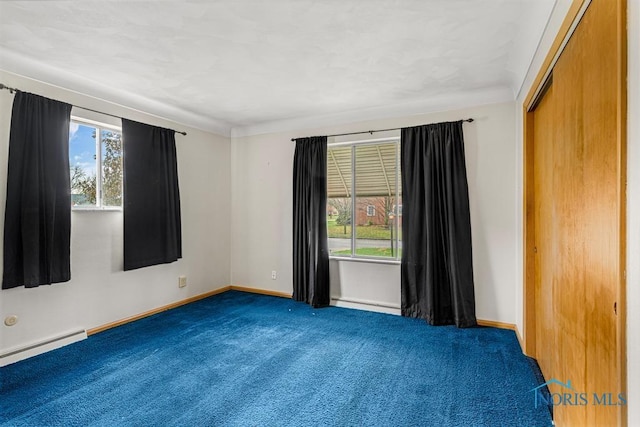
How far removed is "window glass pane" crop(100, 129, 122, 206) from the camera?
3.45 metres

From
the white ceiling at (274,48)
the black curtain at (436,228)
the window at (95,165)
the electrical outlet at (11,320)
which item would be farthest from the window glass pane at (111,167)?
the black curtain at (436,228)

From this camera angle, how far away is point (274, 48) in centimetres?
252

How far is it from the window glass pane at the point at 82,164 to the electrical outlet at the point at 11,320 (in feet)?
3.46

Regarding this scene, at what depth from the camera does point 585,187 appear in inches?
56.4

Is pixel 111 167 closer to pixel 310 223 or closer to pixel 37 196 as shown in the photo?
pixel 37 196

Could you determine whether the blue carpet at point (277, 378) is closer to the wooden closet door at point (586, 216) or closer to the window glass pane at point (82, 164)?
the wooden closet door at point (586, 216)

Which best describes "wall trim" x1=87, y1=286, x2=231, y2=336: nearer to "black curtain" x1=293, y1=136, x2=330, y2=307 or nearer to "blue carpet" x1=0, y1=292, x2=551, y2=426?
"blue carpet" x1=0, y1=292, x2=551, y2=426

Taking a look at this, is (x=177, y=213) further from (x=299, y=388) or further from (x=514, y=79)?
(x=514, y=79)

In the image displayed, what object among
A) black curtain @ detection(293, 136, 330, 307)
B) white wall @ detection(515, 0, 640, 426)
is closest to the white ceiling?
black curtain @ detection(293, 136, 330, 307)

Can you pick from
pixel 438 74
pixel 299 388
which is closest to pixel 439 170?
pixel 438 74

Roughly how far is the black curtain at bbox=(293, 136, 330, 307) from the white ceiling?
2.63 feet

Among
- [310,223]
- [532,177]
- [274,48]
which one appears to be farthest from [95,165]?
[532,177]

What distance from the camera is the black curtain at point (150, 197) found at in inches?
141

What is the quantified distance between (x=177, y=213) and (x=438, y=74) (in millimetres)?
3316
